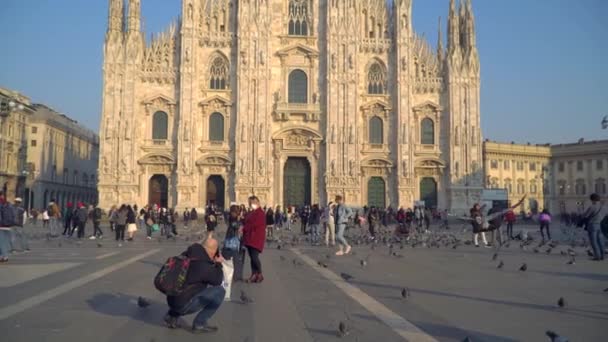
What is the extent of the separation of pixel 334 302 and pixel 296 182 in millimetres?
34191

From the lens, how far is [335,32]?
4119cm

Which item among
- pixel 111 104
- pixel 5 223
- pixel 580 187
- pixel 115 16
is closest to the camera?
pixel 5 223

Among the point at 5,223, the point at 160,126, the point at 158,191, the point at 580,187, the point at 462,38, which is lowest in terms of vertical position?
the point at 5,223

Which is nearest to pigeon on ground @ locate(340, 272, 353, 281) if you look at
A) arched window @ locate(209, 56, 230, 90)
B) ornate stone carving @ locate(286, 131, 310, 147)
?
ornate stone carving @ locate(286, 131, 310, 147)

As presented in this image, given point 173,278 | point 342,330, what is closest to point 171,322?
point 173,278

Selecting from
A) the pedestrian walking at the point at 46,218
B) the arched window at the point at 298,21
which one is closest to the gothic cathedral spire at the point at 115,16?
the arched window at the point at 298,21

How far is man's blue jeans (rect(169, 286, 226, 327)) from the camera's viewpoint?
6.19 m

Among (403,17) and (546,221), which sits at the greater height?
(403,17)

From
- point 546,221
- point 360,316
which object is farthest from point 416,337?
point 546,221

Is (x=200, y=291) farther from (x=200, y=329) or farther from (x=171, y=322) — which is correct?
(x=171, y=322)

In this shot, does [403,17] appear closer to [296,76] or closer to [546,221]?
[296,76]

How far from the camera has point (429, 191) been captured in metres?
42.9

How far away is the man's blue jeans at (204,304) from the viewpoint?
619 centimetres

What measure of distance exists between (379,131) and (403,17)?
9105 mm
